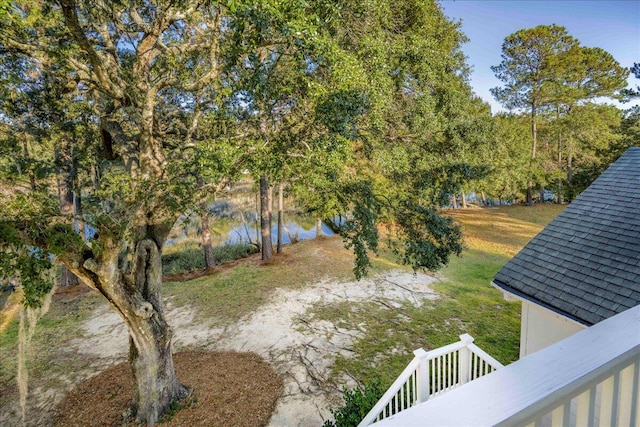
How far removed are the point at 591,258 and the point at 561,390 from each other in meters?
5.21

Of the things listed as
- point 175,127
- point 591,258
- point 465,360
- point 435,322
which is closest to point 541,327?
point 591,258

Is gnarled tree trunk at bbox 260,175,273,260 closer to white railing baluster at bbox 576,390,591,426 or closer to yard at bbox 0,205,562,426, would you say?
yard at bbox 0,205,562,426

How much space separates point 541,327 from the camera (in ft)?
15.9

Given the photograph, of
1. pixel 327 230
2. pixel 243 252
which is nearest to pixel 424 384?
pixel 243 252

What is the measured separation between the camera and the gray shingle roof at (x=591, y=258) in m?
4.13

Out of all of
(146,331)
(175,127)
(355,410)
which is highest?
(175,127)

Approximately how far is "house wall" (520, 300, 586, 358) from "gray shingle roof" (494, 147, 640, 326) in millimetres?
278

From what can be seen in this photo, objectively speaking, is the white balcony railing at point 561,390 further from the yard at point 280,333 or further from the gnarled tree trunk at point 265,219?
the gnarled tree trunk at point 265,219

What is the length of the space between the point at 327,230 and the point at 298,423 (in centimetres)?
1590

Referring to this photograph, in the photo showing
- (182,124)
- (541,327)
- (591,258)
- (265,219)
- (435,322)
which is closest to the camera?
(591,258)

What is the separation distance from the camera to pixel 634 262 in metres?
4.27

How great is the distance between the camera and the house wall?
4520mm

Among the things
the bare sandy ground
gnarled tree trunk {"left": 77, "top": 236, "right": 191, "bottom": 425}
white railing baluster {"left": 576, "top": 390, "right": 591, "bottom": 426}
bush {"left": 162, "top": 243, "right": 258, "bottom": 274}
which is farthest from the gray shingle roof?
bush {"left": 162, "top": 243, "right": 258, "bottom": 274}

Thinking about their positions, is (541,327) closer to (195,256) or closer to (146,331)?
(146,331)
